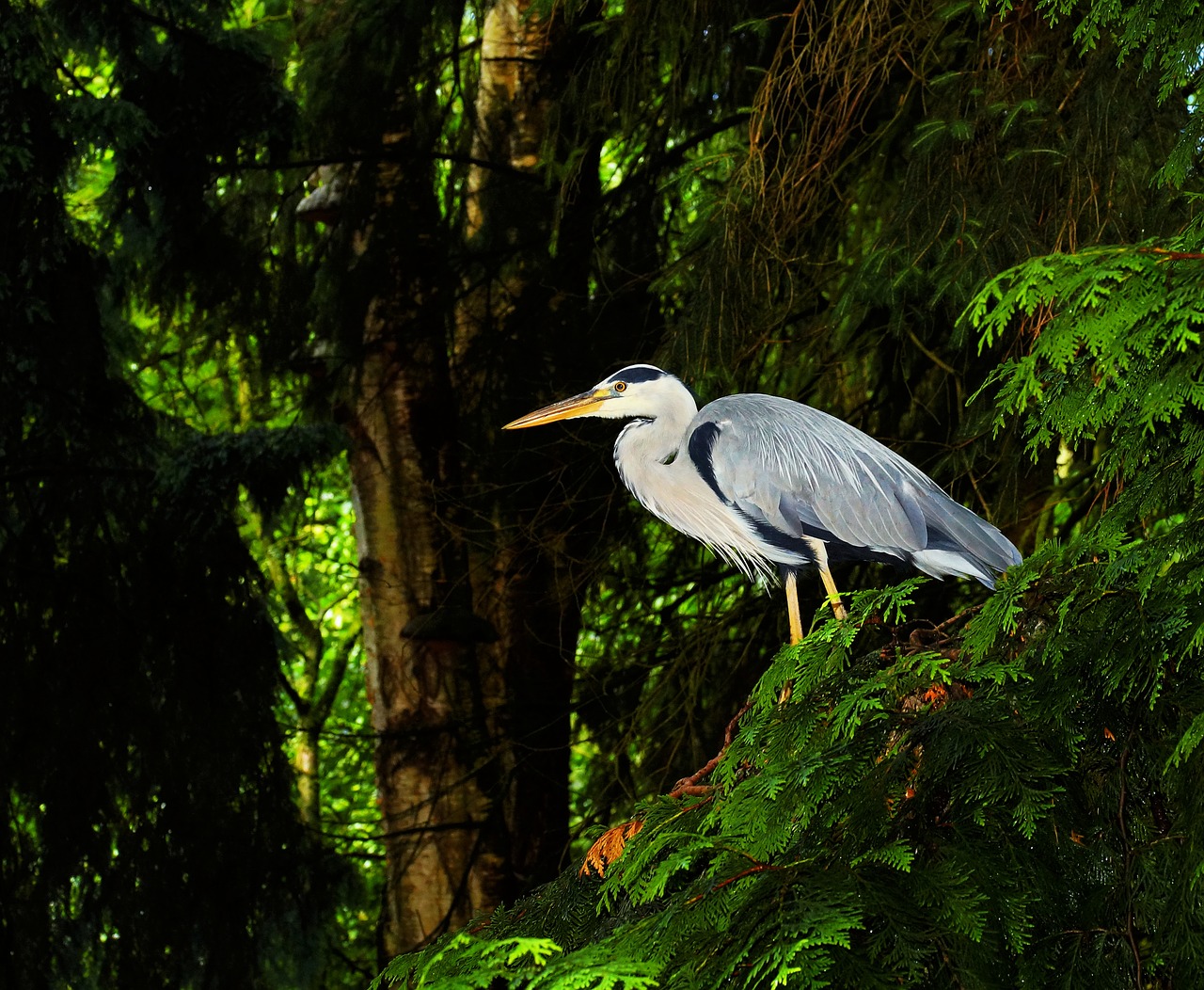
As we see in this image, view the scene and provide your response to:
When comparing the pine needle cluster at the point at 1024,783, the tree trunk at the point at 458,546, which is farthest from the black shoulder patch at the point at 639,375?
the pine needle cluster at the point at 1024,783

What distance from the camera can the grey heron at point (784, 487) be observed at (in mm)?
3996

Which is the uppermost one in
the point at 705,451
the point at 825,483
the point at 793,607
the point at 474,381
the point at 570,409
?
the point at 474,381

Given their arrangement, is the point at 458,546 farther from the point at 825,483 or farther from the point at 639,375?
the point at 825,483

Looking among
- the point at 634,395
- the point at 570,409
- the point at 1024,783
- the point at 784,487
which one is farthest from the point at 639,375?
the point at 1024,783

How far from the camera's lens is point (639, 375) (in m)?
4.38

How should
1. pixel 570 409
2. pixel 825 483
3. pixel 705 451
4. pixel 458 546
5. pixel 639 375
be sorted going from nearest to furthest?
pixel 825 483, pixel 705 451, pixel 639 375, pixel 570 409, pixel 458 546

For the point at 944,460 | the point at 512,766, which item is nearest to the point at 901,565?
the point at 944,460

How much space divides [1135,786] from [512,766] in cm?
484

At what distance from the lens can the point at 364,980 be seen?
30.0 feet

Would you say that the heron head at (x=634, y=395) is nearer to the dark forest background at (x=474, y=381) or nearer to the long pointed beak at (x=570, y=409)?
the long pointed beak at (x=570, y=409)

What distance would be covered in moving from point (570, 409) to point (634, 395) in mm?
254

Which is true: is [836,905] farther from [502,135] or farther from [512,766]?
[502,135]

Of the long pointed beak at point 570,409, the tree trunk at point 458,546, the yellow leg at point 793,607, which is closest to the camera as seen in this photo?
the yellow leg at point 793,607

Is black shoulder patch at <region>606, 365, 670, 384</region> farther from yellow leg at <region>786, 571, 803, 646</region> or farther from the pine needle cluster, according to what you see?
the pine needle cluster
